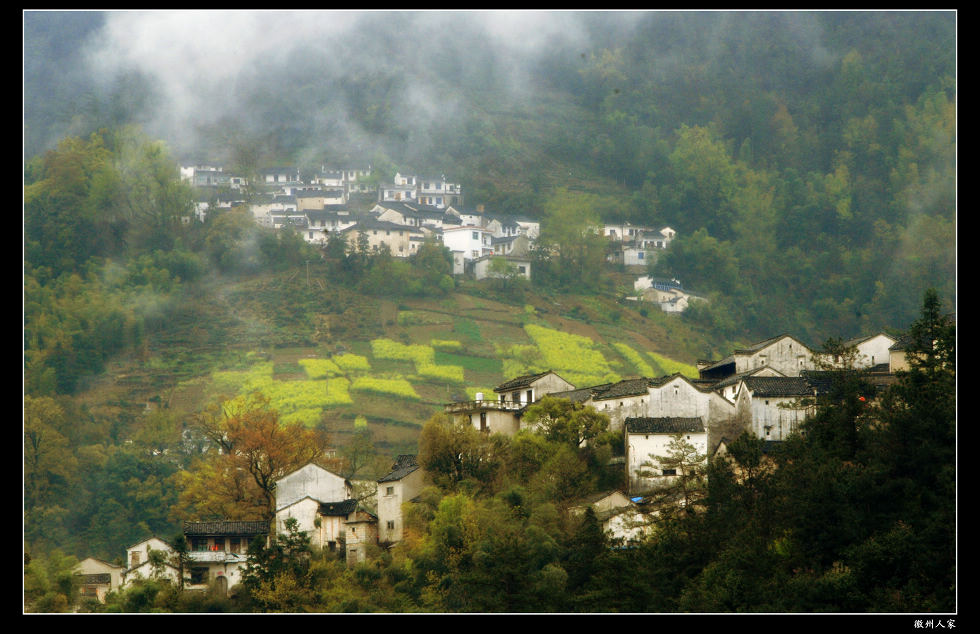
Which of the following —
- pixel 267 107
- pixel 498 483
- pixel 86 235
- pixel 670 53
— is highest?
pixel 670 53

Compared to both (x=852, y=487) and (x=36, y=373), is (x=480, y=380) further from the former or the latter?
(x=852, y=487)

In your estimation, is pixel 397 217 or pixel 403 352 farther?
pixel 397 217

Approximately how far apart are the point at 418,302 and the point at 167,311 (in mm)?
17104

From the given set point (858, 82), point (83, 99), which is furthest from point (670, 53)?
point (83, 99)

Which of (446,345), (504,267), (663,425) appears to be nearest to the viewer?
(663,425)

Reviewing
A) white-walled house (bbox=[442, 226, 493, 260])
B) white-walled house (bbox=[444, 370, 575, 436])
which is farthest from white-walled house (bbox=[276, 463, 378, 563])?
white-walled house (bbox=[442, 226, 493, 260])

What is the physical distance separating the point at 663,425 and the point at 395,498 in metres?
8.07

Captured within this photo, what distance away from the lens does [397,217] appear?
346 feet

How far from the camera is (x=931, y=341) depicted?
3144 cm

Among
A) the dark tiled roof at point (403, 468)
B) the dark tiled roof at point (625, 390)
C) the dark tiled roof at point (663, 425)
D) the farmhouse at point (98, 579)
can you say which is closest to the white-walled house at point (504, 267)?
the dark tiled roof at point (403, 468)

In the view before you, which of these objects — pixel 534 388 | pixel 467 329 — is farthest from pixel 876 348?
pixel 467 329

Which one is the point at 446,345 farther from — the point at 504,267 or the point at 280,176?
the point at 280,176

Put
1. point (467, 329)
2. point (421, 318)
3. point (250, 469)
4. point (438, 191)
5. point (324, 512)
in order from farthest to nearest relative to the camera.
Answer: point (438, 191) → point (421, 318) → point (467, 329) → point (250, 469) → point (324, 512)

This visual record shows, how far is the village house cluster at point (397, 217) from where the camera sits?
336ft
